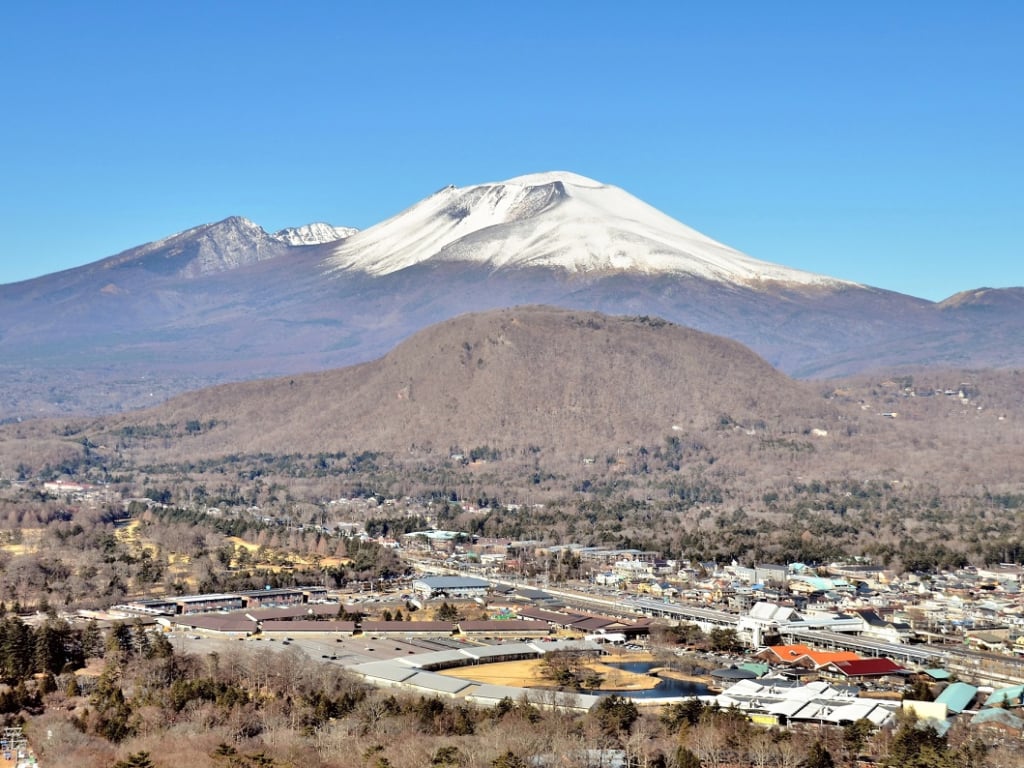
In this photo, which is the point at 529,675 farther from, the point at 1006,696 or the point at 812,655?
the point at 1006,696

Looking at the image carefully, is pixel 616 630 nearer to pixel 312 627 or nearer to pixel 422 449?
pixel 312 627

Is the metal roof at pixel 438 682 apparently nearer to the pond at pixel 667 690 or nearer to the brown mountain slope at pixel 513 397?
the pond at pixel 667 690

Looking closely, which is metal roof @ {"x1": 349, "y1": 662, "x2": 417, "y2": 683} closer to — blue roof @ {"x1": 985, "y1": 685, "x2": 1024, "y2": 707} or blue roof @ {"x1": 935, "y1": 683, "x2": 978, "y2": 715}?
blue roof @ {"x1": 935, "y1": 683, "x2": 978, "y2": 715}

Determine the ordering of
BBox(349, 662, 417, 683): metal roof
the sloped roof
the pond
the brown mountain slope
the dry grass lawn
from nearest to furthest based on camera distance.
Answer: the pond
BBox(349, 662, 417, 683): metal roof
the dry grass lawn
the sloped roof
the brown mountain slope

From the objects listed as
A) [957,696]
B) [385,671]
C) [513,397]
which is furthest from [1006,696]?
[513,397]

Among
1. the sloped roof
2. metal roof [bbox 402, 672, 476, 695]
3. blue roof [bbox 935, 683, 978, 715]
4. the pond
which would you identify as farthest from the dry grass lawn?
blue roof [bbox 935, 683, 978, 715]

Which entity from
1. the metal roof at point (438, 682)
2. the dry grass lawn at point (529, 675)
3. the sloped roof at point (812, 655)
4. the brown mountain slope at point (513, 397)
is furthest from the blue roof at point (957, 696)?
the brown mountain slope at point (513, 397)
